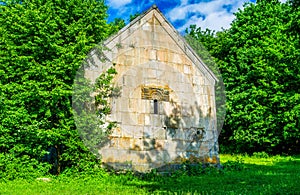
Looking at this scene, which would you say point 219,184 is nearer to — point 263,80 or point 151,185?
point 151,185

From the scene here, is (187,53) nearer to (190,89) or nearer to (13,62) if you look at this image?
(190,89)

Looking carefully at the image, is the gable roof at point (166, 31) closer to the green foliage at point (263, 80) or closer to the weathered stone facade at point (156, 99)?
the weathered stone facade at point (156, 99)

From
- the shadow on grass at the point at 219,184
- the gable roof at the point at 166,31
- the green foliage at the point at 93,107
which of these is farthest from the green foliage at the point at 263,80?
the green foliage at the point at 93,107

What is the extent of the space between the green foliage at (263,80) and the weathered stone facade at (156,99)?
1018 cm

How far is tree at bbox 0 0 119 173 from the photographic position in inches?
435

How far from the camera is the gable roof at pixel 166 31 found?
42.0 feet

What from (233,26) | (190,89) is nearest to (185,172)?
(190,89)

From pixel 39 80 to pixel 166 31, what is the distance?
5.30 meters

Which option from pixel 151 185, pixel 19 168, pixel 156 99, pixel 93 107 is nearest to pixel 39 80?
pixel 93 107

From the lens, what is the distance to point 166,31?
13992 mm

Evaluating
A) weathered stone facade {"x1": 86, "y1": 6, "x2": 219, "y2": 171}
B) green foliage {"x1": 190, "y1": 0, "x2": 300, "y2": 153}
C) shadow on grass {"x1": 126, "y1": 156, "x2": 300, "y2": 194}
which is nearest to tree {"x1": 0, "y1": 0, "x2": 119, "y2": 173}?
weathered stone facade {"x1": 86, "y1": 6, "x2": 219, "y2": 171}

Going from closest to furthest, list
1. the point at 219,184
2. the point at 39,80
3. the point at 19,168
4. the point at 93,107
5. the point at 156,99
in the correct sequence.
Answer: the point at 219,184
the point at 19,168
the point at 39,80
the point at 93,107
the point at 156,99

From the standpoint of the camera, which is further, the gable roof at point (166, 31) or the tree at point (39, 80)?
the gable roof at point (166, 31)

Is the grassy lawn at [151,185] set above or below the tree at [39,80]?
below
